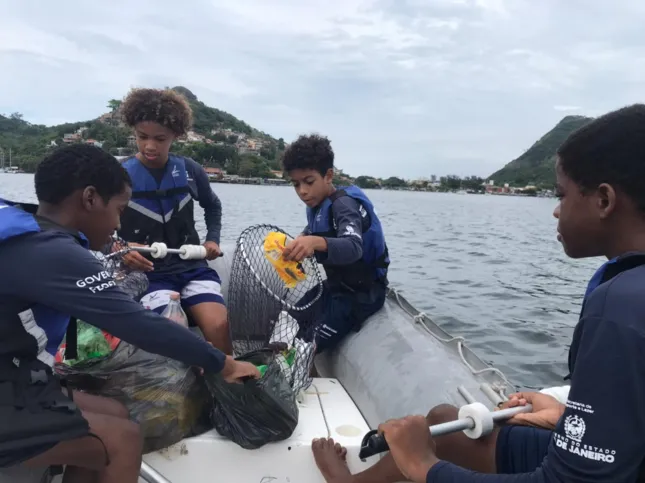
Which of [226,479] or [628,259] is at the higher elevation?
[628,259]

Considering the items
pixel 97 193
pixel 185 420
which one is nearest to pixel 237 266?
pixel 185 420

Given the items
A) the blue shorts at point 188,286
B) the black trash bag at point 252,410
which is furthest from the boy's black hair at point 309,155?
the black trash bag at point 252,410

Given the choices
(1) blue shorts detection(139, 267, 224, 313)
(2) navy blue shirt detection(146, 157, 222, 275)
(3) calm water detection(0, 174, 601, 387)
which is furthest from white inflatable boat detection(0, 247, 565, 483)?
(3) calm water detection(0, 174, 601, 387)

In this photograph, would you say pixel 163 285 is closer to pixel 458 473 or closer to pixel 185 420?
pixel 185 420

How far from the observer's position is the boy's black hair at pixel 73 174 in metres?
2.18

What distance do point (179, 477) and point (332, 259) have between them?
5.13ft

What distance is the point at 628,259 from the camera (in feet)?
5.02

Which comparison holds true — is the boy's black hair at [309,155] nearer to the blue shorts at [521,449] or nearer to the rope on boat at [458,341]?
the rope on boat at [458,341]

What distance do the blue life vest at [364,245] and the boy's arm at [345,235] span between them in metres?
0.07

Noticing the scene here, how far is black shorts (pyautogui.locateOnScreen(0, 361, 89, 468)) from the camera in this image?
1.89 metres

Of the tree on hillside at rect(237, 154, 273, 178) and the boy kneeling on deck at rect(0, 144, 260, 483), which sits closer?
the boy kneeling on deck at rect(0, 144, 260, 483)

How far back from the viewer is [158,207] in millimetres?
3996

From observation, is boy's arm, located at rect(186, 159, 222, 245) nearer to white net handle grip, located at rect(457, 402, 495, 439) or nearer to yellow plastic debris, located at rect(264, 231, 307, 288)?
yellow plastic debris, located at rect(264, 231, 307, 288)

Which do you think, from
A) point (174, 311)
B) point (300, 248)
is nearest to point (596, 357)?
point (300, 248)
